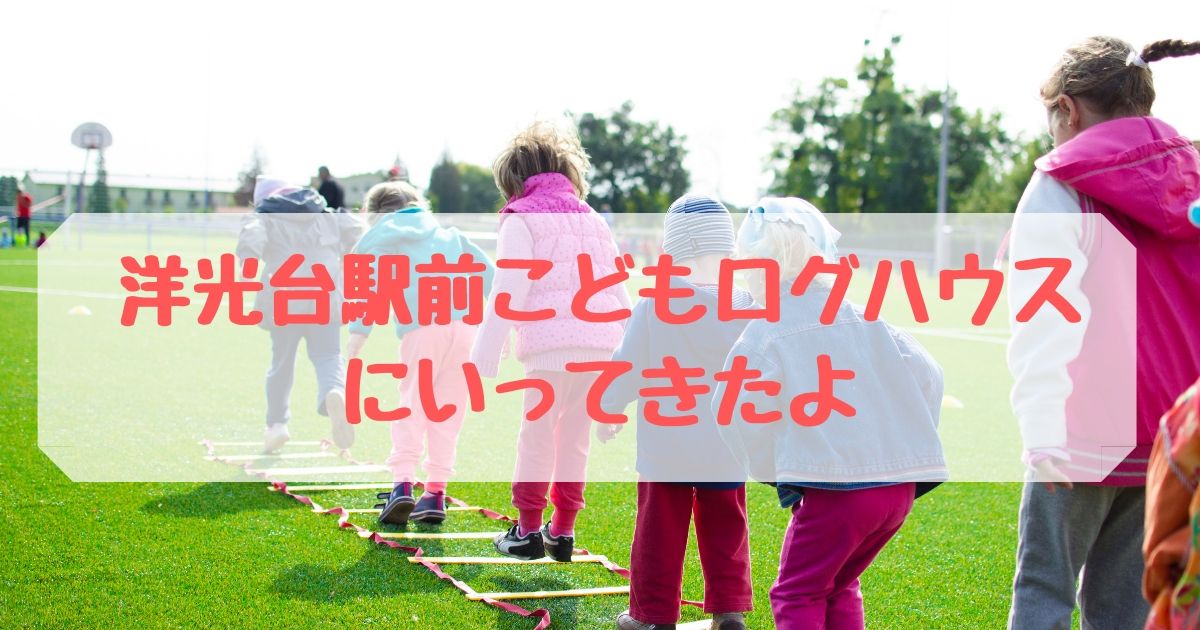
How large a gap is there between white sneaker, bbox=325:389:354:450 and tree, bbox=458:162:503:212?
6744 centimetres

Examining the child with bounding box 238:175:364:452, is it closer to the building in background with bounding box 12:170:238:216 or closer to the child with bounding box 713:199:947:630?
the child with bounding box 713:199:947:630

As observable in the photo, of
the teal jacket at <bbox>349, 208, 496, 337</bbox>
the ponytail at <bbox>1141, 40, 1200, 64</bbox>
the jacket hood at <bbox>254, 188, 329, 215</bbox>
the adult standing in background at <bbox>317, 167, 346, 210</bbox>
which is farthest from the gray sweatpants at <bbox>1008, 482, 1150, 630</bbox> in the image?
the adult standing in background at <bbox>317, 167, 346, 210</bbox>

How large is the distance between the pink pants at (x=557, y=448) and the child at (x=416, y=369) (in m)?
0.67

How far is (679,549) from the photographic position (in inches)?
128

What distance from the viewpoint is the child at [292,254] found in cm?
589

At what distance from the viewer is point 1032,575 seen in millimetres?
2410

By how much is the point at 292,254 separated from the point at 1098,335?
4.62 meters

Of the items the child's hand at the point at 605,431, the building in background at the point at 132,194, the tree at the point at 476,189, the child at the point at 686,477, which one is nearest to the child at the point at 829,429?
the child at the point at 686,477

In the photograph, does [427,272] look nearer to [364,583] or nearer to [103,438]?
[364,583]

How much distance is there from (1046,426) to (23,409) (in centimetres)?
637

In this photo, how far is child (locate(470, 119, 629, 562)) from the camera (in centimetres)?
408

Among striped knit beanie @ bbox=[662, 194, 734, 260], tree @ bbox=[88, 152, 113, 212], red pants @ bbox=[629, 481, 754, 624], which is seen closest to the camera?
red pants @ bbox=[629, 481, 754, 624]

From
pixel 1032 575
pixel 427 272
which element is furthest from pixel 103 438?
pixel 1032 575

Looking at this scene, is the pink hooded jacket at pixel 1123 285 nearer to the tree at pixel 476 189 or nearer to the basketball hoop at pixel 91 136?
the basketball hoop at pixel 91 136
